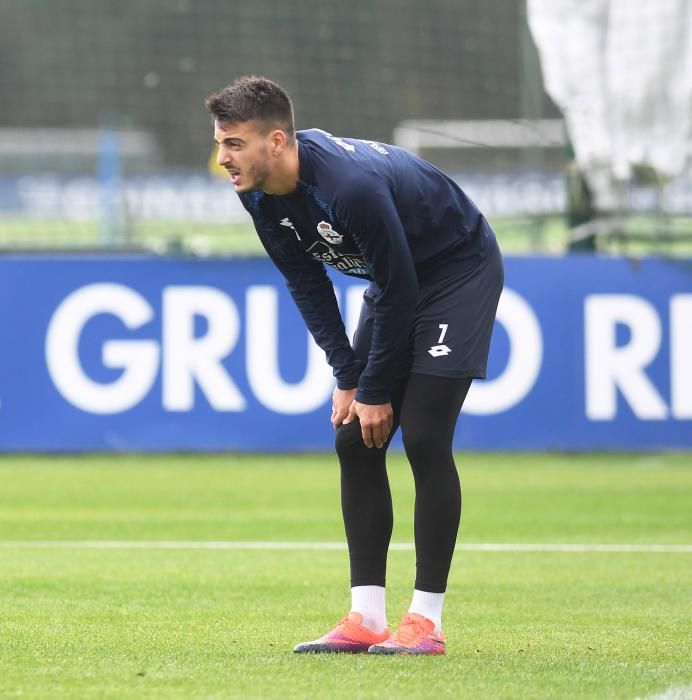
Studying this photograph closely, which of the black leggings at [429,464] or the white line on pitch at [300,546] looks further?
the white line on pitch at [300,546]

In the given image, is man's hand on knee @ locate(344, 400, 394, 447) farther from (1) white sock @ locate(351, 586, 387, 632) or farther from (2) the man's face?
(2) the man's face

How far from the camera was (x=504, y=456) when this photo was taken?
12.5 m

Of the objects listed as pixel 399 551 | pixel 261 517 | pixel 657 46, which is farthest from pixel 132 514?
pixel 657 46

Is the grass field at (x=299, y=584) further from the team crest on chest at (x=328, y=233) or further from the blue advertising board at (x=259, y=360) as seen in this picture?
the team crest on chest at (x=328, y=233)

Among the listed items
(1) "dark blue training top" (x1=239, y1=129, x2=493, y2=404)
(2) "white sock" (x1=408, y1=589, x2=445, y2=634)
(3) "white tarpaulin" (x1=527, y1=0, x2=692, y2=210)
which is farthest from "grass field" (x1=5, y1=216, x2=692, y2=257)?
(2) "white sock" (x1=408, y1=589, x2=445, y2=634)

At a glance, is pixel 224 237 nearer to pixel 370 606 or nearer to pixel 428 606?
pixel 370 606

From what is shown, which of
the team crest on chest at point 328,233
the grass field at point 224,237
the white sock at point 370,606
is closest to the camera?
the team crest on chest at point 328,233

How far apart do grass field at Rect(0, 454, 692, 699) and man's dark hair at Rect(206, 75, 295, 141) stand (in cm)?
150

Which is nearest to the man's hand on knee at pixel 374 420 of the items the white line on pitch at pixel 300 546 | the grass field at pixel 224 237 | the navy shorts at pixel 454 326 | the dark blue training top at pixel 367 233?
the dark blue training top at pixel 367 233

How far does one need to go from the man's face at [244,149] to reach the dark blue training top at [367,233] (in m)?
0.12

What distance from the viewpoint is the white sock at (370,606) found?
15.5ft

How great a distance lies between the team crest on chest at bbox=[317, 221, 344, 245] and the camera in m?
4.48

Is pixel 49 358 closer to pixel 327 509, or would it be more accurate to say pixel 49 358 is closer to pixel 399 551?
pixel 327 509

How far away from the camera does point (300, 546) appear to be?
7.75 metres
